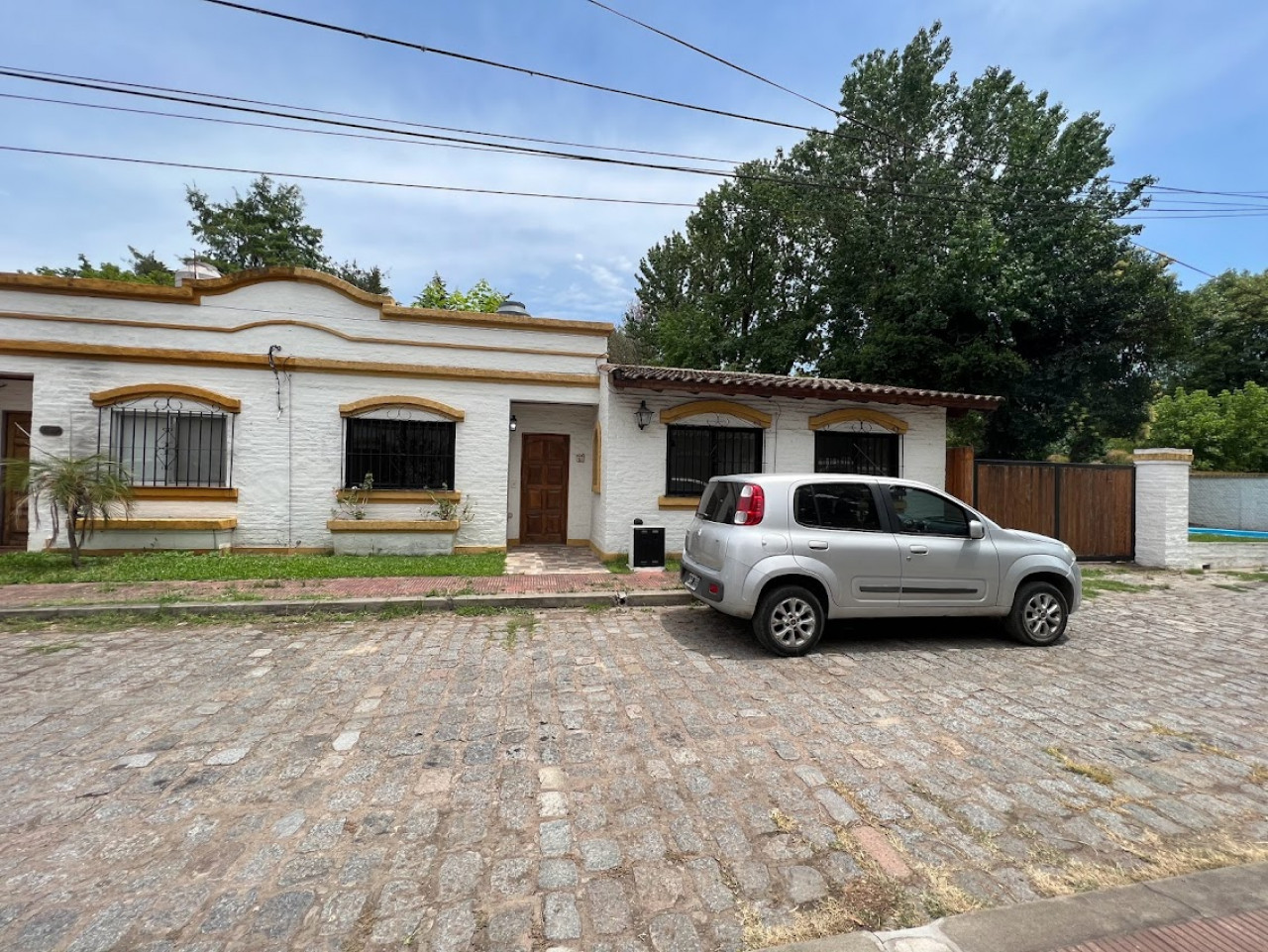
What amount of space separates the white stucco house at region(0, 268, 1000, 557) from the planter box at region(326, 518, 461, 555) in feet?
0.11

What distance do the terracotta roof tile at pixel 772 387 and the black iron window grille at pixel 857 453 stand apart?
842 millimetres

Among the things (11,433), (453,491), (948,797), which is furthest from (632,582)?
(11,433)

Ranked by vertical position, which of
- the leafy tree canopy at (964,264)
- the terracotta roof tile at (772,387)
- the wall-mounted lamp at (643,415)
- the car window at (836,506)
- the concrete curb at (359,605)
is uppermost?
the leafy tree canopy at (964,264)

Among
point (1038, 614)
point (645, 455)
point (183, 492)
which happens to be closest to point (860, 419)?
point (645, 455)

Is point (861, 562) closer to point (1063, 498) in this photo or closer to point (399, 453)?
point (399, 453)

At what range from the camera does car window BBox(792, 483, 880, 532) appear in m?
5.54

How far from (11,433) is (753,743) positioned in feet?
45.3

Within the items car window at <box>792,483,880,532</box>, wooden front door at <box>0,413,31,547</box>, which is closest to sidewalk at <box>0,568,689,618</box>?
car window at <box>792,483,880,532</box>

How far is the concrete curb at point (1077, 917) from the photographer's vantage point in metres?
2.04

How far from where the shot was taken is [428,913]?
7.14 feet

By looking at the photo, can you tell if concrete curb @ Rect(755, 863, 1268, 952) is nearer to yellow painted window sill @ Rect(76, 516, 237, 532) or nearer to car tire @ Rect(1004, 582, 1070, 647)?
car tire @ Rect(1004, 582, 1070, 647)

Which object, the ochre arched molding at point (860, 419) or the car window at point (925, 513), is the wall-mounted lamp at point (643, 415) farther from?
the car window at point (925, 513)

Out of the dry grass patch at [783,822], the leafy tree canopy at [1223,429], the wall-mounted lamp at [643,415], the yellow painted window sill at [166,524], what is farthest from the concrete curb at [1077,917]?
the leafy tree canopy at [1223,429]

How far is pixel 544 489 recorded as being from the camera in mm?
11727
